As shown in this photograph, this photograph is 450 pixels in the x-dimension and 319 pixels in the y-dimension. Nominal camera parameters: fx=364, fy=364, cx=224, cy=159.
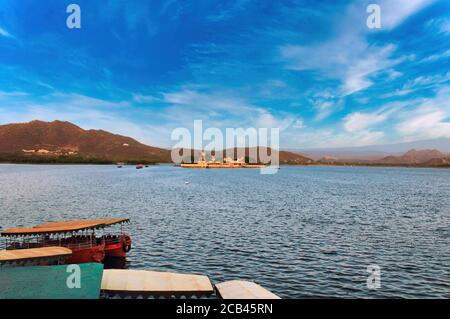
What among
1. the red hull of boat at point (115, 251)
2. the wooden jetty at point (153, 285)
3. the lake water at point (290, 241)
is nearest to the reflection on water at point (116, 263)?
the red hull of boat at point (115, 251)

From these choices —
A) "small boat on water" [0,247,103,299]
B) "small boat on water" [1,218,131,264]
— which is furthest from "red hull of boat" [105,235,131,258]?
"small boat on water" [0,247,103,299]

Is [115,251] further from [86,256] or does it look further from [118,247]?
[86,256]

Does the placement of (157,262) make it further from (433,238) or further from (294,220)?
(433,238)

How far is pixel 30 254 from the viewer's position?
1396 inches

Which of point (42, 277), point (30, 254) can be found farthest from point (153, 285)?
point (30, 254)

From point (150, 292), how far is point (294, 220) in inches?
2146

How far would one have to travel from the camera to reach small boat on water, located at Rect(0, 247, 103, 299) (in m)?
25.4

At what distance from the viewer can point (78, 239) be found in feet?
163

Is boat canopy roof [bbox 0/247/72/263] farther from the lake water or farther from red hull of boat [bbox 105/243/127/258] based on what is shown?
the lake water

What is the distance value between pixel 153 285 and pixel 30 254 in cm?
1456

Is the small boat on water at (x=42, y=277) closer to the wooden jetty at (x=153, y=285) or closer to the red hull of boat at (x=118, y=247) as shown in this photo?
the wooden jetty at (x=153, y=285)

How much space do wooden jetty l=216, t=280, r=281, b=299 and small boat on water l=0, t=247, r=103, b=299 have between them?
384 inches

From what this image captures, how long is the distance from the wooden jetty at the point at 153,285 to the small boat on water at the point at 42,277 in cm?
129
